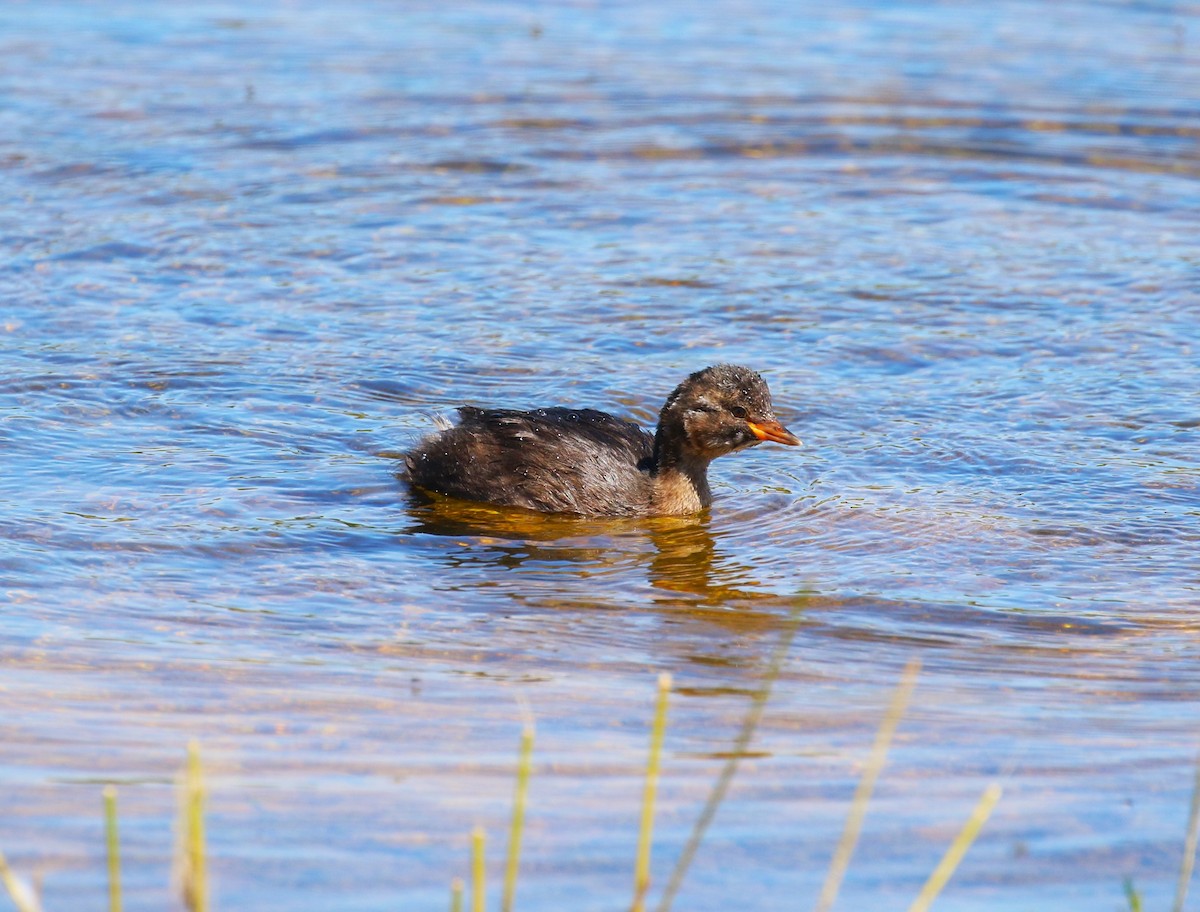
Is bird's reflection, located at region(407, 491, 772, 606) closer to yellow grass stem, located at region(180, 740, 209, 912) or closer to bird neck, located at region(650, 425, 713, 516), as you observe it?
bird neck, located at region(650, 425, 713, 516)

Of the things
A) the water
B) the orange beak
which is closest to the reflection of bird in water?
the orange beak

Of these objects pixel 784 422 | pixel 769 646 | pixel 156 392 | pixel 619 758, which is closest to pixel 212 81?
pixel 156 392

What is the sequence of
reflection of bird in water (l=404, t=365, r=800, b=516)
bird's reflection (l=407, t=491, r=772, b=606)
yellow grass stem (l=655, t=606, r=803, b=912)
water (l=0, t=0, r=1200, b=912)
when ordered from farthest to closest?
1. reflection of bird in water (l=404, t=365, r=800, b=516)
2. bird's reflection (l=407, t=491, r=772, b=606)
3. water (l=0, t=0, r=1200, b=912)
4. yellow grass stem (l=655, t=606, r=803, b=912)

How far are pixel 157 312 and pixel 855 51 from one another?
932 centimetres

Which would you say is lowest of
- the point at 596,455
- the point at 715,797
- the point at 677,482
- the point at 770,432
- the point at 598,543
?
the point at 598,543

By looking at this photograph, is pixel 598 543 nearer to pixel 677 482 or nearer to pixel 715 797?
pixel 677 482

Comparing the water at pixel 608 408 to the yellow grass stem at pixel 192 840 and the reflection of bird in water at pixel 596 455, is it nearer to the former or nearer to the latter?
the reflection of bird in water at pixel 596 455

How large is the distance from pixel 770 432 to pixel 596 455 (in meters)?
0.84

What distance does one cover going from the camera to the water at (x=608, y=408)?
189 inches

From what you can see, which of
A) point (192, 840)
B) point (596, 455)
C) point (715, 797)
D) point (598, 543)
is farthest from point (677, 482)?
point (192, 840)

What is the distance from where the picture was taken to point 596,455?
839 centimetres

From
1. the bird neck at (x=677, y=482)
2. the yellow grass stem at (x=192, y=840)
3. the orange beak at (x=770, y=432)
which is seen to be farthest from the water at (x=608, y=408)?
the yellow grass stem at (x=192, y=840)

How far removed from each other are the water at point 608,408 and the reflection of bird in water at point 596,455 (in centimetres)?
17

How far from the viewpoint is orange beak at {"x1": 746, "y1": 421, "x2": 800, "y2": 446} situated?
27.2 feet
